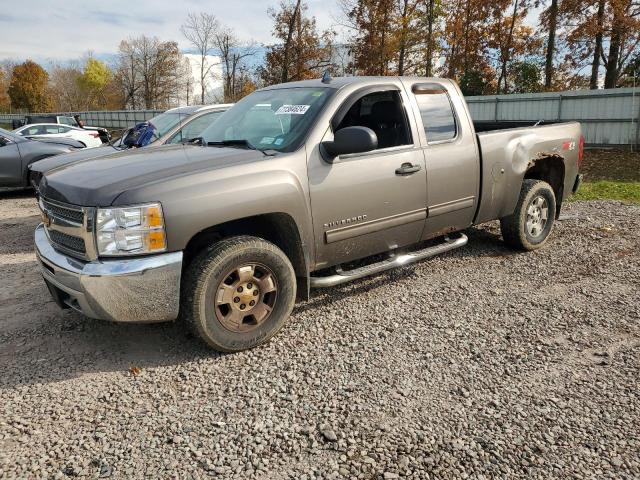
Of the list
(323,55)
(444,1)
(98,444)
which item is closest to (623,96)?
(98,444)

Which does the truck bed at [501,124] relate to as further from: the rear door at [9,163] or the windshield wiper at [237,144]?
the rear door at [9,163]

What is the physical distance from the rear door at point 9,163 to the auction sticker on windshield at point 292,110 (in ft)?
27.1

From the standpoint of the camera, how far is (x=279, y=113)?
422 centimetres

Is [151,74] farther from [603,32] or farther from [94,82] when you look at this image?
[603,32]

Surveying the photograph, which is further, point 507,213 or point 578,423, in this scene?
point 507,213

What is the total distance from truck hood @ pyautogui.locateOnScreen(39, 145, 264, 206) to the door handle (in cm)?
122

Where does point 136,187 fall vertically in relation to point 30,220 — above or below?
above

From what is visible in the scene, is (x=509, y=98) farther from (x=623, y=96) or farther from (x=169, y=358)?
(x=169, y=358)

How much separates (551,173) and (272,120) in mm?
3724

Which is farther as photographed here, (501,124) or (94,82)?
(94,82)

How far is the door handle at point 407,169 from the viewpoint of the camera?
4.25 m

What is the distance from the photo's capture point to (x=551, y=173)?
6.15 metres

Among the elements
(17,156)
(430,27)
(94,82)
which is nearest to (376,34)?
(430,27)

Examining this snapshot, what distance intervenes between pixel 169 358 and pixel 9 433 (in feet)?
3.45
